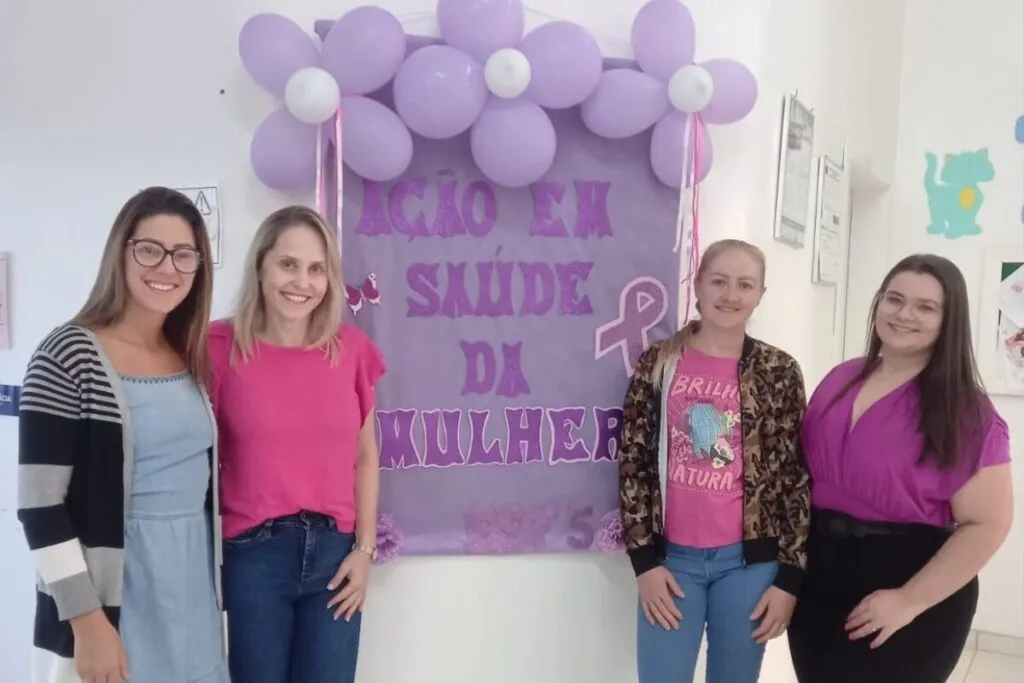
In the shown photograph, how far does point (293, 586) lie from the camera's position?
1461mm

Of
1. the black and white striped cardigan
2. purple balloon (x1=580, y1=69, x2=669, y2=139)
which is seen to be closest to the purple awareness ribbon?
purple balloon (x1=580, y1=69, x2=669, y2=139)

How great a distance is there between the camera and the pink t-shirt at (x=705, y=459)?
1.65 metres

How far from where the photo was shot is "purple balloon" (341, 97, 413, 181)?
1.69m

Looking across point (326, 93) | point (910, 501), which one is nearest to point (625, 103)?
point (326, 93)

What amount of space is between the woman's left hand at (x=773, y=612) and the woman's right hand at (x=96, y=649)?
1.22 metres

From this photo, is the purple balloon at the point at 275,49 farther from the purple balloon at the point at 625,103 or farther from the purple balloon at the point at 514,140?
the purple balloon at the point at 625,103

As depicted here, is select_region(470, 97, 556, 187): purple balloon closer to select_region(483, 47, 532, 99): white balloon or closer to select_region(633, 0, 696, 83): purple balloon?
select_region(483, 47, 532, 99): white balloon

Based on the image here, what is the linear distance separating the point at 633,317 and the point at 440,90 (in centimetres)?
71

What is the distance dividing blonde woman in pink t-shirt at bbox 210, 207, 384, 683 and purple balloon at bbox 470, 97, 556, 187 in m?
0.42

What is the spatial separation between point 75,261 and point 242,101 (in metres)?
0.64

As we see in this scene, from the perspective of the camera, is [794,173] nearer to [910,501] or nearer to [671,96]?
[671,96]

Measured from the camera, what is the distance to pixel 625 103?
5.75 ft

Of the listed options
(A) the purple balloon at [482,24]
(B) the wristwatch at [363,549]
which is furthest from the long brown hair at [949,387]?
(B) the wristwatch at [363,549]

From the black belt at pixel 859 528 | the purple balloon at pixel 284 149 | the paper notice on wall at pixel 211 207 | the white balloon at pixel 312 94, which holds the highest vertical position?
the white balloon at pixel 312 94
